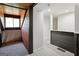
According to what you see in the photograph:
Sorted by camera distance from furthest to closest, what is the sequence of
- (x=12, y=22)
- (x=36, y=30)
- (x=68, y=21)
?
1. (x=12, y=22)
2. (x=68, y=21)
3. (x=36, y=30)

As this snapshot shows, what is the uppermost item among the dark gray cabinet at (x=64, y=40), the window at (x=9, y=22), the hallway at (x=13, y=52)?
the window at (x=9, y=22)

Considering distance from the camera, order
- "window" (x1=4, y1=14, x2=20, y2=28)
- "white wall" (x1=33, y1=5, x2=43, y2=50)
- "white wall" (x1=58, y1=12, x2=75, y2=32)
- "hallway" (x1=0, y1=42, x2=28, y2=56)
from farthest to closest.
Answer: "window" (x1=4, y1=14, x2=20, y2=28) → "white wall" (x1=58, y1=12, x2=75, y2=32) → "white wall" (x1=33, y1=5, x2=43, y2=50) → "hallway" (x1=0, y1=42, x2=28, y2=56)

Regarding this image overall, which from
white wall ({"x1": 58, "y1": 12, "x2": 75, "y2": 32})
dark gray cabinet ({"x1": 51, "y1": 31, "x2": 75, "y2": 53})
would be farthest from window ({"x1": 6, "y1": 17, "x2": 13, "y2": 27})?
white wall ({"x1": 58, "y1": 12, "x2": 75, "y2": 32})

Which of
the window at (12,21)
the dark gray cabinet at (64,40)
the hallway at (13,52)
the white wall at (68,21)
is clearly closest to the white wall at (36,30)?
the hallway at (13,52)

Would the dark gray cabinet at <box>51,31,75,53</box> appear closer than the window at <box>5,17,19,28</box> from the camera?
Yes

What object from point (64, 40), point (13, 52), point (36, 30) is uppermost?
point (36, 30)

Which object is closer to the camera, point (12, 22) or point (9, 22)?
point (9, 22)

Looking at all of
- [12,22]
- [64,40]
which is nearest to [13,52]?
[64,40]

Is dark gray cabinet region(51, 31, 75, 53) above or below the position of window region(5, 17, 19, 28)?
below

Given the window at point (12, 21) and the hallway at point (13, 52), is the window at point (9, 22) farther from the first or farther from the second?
the hallway at point (13, 52)

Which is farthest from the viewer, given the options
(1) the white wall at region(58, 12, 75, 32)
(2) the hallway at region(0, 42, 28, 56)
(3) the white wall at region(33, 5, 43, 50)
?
(1) the white wall at region(58, 12, 75, 32)

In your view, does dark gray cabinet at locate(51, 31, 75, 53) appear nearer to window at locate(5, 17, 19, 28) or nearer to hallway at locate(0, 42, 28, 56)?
hallway at locate(0, 42, 28, 56)

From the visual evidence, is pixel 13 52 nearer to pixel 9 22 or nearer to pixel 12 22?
pixel 9 22

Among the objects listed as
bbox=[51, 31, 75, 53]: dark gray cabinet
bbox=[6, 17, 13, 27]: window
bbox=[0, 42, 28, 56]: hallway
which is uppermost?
bbox=[6, 17, 13, 27]: window
